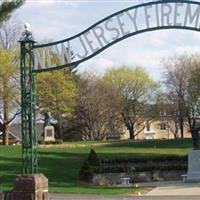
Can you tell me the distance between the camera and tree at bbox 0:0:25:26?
14578mm

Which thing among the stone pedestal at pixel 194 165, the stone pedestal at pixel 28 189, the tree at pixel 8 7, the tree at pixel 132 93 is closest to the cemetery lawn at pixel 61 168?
the stone pedestal at pixel 194 165

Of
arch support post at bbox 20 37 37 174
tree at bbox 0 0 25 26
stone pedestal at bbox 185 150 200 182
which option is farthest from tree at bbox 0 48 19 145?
tree at bbox 0 0 25 26

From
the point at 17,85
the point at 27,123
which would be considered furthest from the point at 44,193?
the point at 17,85

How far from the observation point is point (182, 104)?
8988 cm

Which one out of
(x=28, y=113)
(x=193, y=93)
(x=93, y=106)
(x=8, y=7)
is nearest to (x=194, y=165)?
(x=28, y=113)

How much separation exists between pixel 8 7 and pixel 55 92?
61.2 metres

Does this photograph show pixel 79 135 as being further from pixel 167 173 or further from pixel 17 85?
pixel 167 173

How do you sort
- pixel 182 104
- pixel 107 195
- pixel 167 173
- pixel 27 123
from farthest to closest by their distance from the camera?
pixel 182 104 → pixel 167 173 → pixel 107 195 → pixel 27 123

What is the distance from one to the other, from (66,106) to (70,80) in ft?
13.3

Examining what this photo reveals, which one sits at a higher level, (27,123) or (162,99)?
(162,99)

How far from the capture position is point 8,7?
14.7 m

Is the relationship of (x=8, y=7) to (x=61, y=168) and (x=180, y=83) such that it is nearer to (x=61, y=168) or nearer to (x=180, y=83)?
(x=61, y=168)

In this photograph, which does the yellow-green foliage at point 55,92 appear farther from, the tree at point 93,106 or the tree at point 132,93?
the tree at point 132,93

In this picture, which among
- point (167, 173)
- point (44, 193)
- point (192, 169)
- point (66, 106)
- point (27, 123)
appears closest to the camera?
point (44, 193)
